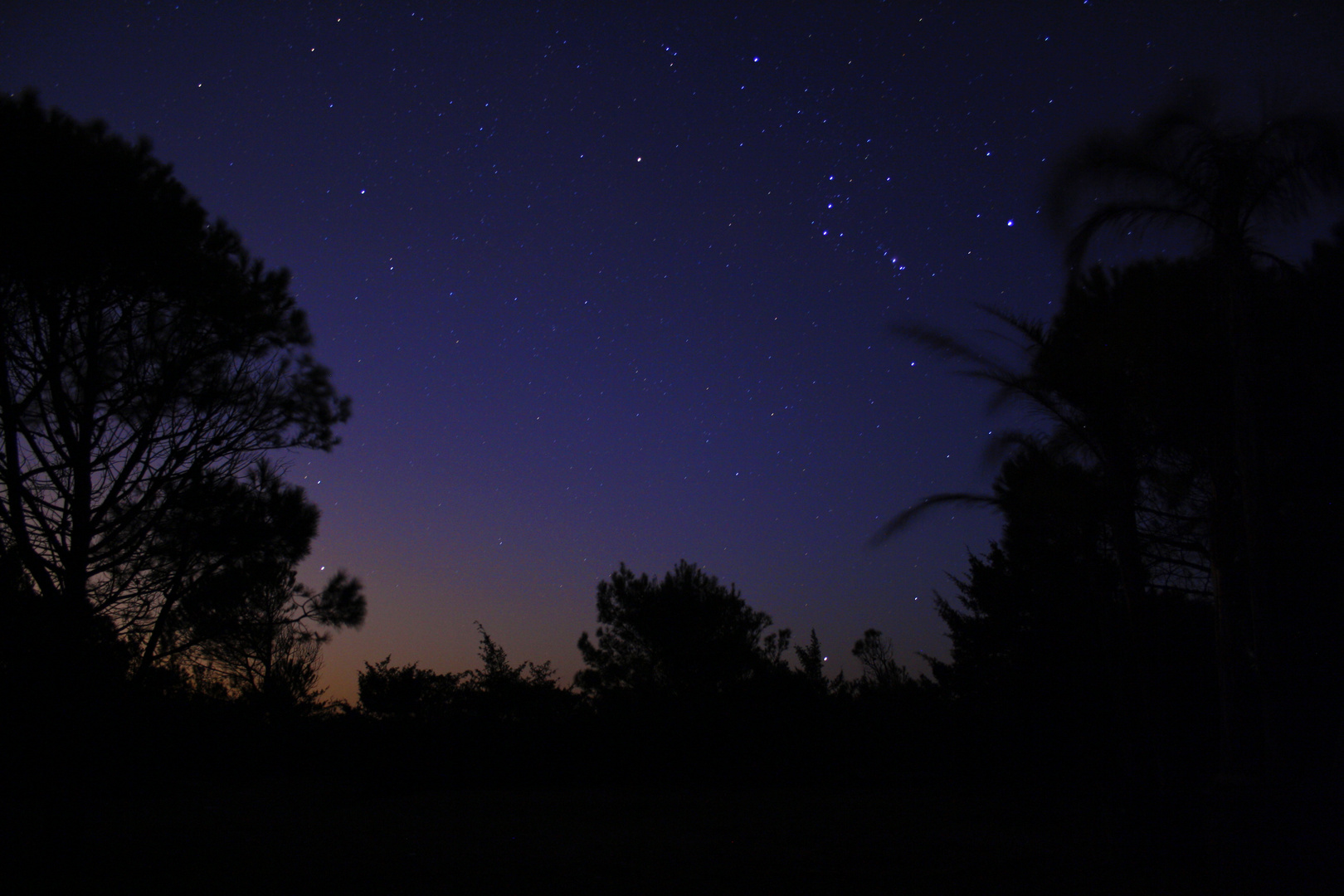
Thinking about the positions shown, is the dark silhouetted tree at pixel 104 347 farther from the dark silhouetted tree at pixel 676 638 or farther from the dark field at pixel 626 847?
the dark silhouetted tree at pixel 676 638

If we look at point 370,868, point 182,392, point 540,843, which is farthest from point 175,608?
point 540,843

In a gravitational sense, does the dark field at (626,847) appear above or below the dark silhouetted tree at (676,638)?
below

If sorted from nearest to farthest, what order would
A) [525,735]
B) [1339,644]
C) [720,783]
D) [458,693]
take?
[1339,644] < [720,783] < [525,735] < [458,693]

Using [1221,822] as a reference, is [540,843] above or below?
below


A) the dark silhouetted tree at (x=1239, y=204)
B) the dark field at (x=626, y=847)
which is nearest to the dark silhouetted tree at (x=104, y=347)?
the dark field at (x=626, y=847)

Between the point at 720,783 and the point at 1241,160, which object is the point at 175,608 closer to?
the point at 720,783

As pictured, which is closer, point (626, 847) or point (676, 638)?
point (626, 847)

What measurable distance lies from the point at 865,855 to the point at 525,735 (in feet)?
29.4

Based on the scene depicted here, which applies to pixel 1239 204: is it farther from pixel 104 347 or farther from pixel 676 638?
pixel 676 638

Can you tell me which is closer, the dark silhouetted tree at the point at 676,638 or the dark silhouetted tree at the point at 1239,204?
the dark silhouetted tree at the point at 1239,204

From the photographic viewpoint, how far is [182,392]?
705 centimetres

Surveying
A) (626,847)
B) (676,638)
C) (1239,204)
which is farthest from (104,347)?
(676,638)

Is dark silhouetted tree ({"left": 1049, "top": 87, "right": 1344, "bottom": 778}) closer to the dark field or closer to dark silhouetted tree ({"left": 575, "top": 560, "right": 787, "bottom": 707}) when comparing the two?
the dark field

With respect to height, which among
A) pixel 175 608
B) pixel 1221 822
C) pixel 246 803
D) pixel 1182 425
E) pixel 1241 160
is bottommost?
pixel 246 803
